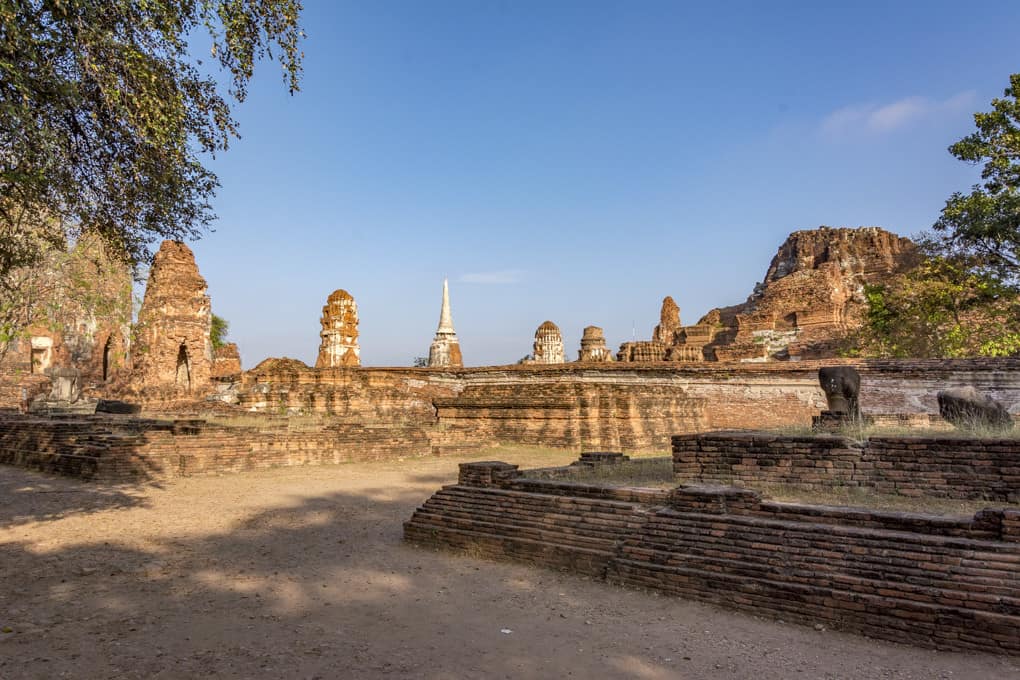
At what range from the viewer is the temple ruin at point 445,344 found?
2839 cm

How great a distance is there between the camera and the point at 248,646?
3.92m

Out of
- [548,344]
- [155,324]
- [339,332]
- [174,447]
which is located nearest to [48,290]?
[155,324]

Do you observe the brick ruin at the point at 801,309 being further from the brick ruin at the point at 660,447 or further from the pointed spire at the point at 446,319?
the pointed spire at the point at 446,319

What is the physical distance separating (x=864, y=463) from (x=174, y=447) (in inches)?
395

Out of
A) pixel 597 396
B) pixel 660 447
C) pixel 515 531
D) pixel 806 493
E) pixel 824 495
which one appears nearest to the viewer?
pixel 515 531

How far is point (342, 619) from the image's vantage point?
14.6 ft

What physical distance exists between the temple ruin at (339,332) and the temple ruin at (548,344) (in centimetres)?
802

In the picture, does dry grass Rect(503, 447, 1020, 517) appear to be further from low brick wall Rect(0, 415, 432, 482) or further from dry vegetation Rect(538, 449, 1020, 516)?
low brick wall Rect(0, 415, 432, 482)

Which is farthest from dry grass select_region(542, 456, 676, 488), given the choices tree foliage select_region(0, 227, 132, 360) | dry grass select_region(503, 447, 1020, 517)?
tree foliage select_region(0, 227, 132, 360)

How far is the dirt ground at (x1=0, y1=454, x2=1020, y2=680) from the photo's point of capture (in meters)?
3.62

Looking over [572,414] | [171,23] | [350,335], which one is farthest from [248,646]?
[350,335]

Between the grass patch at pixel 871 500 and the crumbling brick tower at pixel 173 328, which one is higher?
the crumbling brick tower at pixel 173 328

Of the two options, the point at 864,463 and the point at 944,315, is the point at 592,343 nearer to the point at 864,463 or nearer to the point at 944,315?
the point at 944,315

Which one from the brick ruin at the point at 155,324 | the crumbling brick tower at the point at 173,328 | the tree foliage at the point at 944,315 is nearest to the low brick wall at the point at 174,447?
the brick ruin at the point at 155,324
